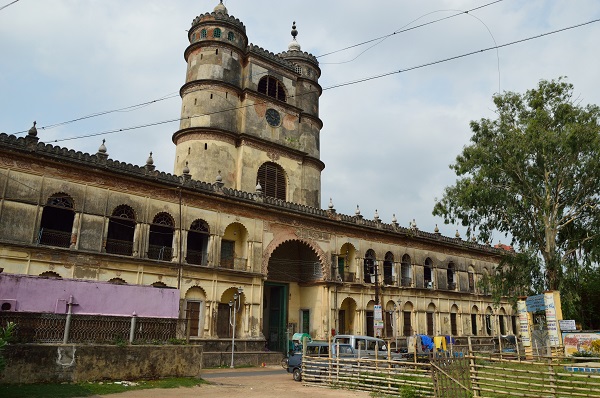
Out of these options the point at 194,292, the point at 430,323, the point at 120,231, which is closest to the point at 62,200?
the point at 120,231

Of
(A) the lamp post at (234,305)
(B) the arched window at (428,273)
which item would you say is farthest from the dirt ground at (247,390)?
(B) the arched window at (428,273)

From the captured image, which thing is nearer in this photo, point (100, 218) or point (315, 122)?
point (100, 218)

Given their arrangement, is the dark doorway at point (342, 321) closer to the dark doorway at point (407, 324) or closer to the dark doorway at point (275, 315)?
the dark doorway at point (275, 315)

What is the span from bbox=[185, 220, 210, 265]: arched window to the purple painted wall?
27.2 feet

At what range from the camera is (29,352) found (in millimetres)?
13289

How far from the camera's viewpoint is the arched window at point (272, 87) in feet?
113

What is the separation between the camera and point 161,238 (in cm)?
2636

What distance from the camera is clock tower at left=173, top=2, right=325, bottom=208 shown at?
30.9 m

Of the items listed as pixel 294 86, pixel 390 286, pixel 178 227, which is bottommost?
pixel 390 286

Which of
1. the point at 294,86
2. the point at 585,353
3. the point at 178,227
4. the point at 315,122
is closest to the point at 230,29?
the point at 294,86

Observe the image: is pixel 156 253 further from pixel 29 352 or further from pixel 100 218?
pixel 29 352

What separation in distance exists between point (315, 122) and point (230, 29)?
30.9ft

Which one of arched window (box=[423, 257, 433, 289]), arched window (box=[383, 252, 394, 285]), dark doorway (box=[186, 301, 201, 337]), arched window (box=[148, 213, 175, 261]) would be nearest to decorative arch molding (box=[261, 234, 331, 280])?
dark doorway (box=[186, 301, 201, 337])

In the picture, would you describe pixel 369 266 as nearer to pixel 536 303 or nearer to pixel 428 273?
pixel 428 273
